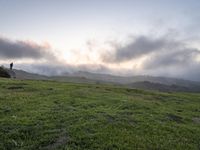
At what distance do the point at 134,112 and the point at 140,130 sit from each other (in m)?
8.42

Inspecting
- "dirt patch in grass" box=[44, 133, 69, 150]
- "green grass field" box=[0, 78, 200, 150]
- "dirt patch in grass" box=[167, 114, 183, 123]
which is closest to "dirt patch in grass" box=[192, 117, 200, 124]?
"green grass field" box=[0, 78, 200, 150]

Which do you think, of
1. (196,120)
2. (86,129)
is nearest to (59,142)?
(86,129)

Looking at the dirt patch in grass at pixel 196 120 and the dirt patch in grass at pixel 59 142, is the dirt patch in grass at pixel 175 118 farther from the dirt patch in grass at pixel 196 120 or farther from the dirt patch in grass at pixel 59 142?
the dirt patch in grass at pixel 59 142

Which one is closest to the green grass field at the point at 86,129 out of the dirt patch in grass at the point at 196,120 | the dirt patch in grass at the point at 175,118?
the dirt patch in grass at the point at 175,118

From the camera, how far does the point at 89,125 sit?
81.3 ft

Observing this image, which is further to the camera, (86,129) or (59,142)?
(86,129)

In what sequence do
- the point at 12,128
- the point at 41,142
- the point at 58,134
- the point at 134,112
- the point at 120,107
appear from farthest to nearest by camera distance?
1. the point at 120,107
2. the point at 134,112
3. the point at 12,128
4. the point at 58,134
5. the point at 41,142

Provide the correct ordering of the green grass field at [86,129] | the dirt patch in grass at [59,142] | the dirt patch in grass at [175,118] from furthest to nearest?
the dirt patch in grass at [175,118]
the green grass field at [86,129]
the dirt patch in grass at [59,142]

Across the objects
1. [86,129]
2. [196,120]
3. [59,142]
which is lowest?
[196,120]

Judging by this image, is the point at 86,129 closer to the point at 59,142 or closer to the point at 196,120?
the point at 59,142

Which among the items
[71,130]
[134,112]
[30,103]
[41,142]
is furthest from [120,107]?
[41,142]

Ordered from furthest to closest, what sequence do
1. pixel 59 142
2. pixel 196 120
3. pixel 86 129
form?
1. pixel 196 120
2. pixel 86 129
3. pixel 59 142

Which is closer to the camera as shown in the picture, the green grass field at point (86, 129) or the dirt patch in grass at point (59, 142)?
the dirt patch in grass at point (59, 142)

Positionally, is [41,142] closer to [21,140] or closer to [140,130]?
[21,140]
